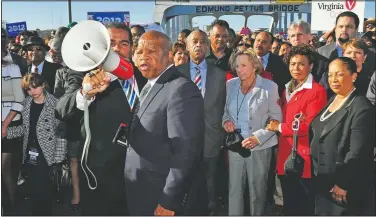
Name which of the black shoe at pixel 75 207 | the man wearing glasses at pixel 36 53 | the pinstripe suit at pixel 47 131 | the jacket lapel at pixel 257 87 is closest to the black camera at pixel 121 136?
the jacket lapel at pixel 257 87

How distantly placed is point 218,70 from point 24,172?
7.25 ft

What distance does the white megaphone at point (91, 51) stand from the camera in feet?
8.12

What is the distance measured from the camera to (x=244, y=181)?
381 centimetres

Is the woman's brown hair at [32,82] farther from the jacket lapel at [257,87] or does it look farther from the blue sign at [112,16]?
the blue sign at [112,16]

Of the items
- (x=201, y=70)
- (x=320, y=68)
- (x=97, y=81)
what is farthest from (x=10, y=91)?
(x=320, y=68)

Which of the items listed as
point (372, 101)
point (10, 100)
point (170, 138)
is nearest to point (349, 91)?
point (372, 101)

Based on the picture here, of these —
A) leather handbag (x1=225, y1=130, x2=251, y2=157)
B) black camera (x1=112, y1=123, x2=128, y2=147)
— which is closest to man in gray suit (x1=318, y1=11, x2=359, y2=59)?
leather handbag (x1=225, y1=130, x2=251, y2=157)

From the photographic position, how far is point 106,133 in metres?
2.74

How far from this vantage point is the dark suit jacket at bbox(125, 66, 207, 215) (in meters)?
2.36

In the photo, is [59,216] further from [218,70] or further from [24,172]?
[218,70]

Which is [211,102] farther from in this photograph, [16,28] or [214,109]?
[16,28]

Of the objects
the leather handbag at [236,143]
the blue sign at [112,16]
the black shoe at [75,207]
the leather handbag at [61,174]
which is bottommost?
the black shoe at [75,207]

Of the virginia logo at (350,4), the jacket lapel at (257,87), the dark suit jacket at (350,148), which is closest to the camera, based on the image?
the dark suit jacket at (350,148)

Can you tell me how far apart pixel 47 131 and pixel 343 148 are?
2786 millimetres
